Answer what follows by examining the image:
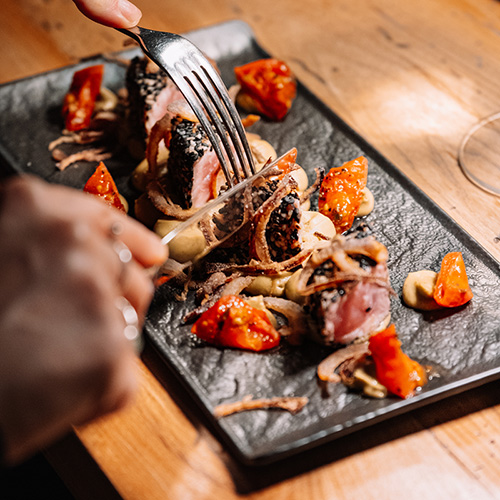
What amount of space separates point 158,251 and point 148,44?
1.32 m

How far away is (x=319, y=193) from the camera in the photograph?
2.89 metres

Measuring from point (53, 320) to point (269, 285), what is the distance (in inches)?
46.3

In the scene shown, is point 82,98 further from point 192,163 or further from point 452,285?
point 452,285

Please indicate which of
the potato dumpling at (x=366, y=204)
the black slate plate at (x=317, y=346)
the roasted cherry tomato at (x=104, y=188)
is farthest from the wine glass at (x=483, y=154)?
the roasted cherry tomato at (x=104, y=188)

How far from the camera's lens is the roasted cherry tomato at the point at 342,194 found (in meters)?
2.79

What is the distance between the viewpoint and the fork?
264 centimetres

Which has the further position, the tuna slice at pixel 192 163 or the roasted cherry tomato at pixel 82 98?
the roasted cherry tomato at pixel 82 98

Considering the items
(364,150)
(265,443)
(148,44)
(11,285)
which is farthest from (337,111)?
(11,285)

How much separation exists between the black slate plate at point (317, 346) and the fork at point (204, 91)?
0.57m

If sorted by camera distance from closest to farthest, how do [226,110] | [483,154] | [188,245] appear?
[188,245]
[226,110]
[483,154]

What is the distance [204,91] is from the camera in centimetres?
268

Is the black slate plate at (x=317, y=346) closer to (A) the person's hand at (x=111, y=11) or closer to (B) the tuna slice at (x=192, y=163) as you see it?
(B) the tuna slice at (x=192, y=163)

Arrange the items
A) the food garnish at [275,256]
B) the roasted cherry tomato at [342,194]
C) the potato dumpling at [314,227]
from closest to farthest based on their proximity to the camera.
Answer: the food garnish at [275,256] → the potato dumpling at [314,227] → the roasted cherry tomato at [342,194]

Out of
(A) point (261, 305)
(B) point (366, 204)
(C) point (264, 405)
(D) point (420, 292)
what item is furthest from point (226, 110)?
(C) point (264, 405)
